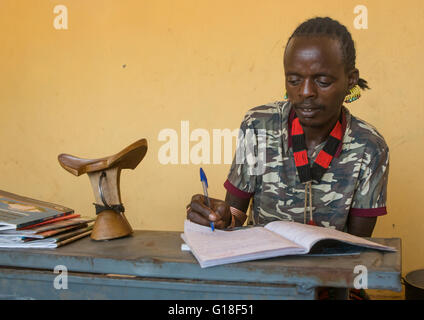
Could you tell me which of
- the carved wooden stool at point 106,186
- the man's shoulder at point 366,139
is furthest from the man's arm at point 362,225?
the carved wooden stool at point 106,186


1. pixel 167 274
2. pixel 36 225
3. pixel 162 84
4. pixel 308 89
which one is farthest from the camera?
pixel 162 84

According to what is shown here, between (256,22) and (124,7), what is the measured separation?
0.84 metres

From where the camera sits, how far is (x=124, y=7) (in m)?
2.67

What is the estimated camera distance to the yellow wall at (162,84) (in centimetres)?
232

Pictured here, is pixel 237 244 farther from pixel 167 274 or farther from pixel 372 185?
pixel 372 185

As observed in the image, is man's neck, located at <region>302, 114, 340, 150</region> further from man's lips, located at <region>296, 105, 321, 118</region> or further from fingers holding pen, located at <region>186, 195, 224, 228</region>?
fingers holding pen, located at <region>186, 195, 224, 228</region>

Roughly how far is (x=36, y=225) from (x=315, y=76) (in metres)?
0.92

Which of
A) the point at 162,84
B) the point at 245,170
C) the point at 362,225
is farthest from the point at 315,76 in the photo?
the point at 162,84

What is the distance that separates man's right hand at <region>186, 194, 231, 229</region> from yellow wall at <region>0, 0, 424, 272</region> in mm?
1311

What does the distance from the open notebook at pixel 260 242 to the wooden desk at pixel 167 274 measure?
0.02 m

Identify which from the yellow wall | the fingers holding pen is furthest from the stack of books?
the yellow wall

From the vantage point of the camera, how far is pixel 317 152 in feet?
4.96

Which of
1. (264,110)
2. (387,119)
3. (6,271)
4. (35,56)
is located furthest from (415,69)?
(35,56)

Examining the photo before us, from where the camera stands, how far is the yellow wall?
232 centimetres
